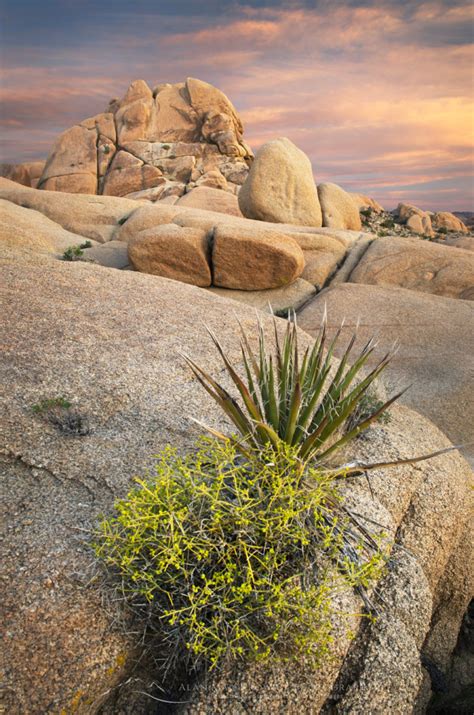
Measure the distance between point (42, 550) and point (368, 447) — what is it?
3582mm

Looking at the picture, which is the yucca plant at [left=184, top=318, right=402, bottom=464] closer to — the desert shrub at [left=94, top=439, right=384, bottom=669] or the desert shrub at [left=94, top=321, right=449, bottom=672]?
the desert shrub at [left=94, top=321, right=449, bottom=672]

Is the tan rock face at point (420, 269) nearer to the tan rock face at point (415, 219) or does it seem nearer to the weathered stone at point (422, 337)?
the weathered stone at point (422, 337)

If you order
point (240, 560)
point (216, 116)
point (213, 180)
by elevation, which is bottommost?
point (240, 560)

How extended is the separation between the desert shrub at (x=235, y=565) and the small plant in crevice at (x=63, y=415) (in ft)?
5.25

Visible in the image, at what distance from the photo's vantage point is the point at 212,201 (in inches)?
1085

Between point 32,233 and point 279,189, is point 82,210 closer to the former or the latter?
point 32,233

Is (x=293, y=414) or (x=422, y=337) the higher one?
(x=293, y=414)

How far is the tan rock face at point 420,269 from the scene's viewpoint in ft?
48.4

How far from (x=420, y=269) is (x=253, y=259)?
16.4ft

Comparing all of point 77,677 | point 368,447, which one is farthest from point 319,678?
point 368,447

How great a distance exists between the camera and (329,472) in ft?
12.2

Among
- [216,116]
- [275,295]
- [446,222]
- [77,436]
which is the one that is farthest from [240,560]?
[446,222]

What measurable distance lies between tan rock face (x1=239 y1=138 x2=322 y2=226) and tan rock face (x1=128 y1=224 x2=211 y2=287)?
676 centimetres

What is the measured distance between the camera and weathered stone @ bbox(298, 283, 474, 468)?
8969 millimetres
